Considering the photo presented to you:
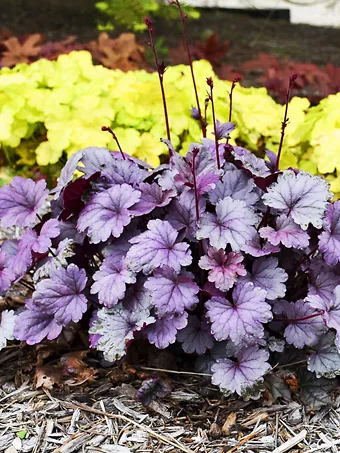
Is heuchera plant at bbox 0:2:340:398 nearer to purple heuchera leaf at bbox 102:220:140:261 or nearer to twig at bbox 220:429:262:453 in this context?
purple heuchera leaf at bbox 102:220:140:261

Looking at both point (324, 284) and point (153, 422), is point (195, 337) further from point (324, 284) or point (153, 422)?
point (324, 284)

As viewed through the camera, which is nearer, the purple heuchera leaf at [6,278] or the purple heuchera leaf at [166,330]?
the purple heuchera leaf at [166,330]

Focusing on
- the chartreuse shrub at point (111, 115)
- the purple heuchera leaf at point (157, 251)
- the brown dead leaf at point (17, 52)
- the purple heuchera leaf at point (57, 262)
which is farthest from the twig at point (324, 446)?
the brown dead leaf at point (17, 52)

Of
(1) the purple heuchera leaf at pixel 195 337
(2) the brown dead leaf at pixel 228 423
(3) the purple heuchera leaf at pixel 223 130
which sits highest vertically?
(3) the purple heuchera leaf at pixel 223 130

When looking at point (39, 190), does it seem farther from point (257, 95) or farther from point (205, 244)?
point (257, 95)

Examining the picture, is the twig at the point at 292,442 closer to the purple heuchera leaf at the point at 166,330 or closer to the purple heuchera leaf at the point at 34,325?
the purple heuchera leaf at the point at 166,330

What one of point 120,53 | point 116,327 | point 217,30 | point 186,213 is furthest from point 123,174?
point 217,30

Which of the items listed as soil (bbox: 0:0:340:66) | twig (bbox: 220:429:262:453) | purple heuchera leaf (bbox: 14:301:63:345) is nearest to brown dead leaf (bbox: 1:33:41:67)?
soil (bbox: 0:0:340:66)
